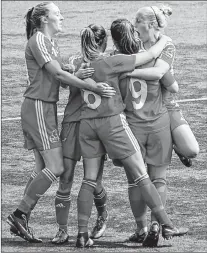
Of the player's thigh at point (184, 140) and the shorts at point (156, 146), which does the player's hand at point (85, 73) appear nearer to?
the shorts at point (156, 146)

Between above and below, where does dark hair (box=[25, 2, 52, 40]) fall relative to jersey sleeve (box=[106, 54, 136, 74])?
above

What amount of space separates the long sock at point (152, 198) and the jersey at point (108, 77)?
1.89ft

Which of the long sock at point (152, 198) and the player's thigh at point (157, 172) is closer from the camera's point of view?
the long sock at point (152, 198)

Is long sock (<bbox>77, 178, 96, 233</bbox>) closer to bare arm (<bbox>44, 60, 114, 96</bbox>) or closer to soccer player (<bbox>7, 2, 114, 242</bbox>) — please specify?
soccer player (<bbox>7, 2, 114, 242</bbox>)

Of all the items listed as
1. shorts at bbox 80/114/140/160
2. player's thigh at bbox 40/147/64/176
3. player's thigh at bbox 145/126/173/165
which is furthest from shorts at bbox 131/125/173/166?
player's thigh at bbox 40/147/64/176

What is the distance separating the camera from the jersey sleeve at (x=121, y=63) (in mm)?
7934

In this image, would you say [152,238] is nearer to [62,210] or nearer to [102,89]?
[62,210]

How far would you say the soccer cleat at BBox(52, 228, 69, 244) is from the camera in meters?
8.20

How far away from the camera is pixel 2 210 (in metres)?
9.26

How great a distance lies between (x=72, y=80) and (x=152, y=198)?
1087mm

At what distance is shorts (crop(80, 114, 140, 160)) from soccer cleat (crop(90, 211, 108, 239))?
77 cm

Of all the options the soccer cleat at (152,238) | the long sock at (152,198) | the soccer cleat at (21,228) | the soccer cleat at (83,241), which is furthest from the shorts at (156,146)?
the soccer cleat at (21,228)

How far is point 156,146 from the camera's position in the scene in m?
8.23

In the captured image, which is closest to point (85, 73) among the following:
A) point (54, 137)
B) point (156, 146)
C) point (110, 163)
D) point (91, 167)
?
point (54, 137)
